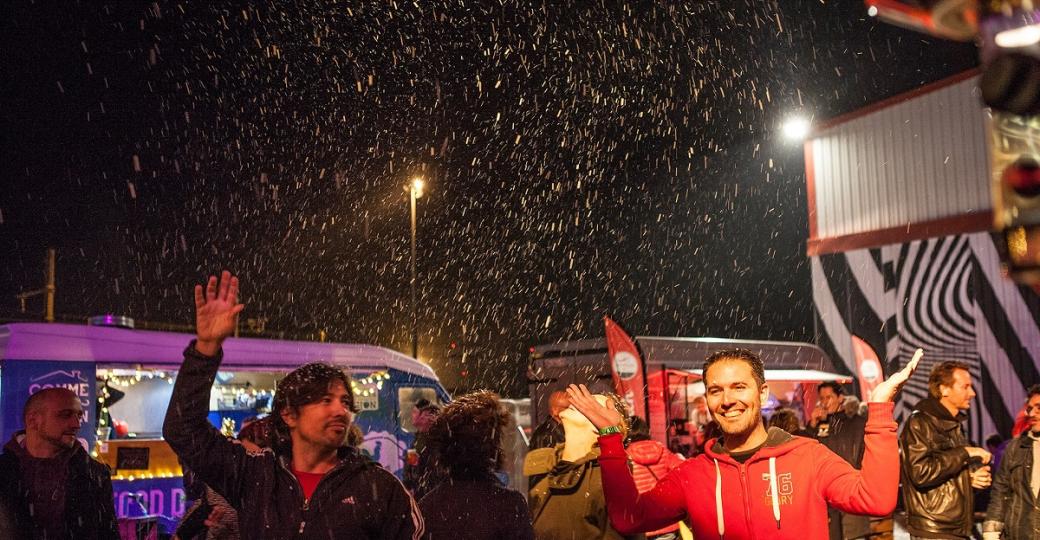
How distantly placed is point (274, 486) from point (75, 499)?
86.9 inches

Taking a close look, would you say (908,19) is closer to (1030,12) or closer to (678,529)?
(1030,12)

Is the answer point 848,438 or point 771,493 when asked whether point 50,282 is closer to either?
point 848,438

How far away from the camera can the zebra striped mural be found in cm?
1914

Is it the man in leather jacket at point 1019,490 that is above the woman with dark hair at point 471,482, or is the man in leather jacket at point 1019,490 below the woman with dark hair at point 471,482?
below

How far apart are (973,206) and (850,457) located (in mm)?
13944

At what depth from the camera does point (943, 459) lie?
6.41m

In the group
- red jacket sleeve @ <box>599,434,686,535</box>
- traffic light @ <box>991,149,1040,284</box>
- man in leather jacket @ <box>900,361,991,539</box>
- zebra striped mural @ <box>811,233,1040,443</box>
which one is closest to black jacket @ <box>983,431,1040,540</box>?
man in leather jacket @ <box>900,361,991,539</box>

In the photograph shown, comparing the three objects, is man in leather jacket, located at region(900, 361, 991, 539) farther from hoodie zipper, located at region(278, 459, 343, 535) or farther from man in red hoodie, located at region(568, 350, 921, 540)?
hoodie zipper, located at region(278, 459, 343, 535)

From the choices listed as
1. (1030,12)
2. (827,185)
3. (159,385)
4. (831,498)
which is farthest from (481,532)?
(827,185)

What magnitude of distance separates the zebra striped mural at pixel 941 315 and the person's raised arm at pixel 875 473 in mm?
18221

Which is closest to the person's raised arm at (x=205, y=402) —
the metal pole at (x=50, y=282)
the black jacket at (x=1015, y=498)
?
A: the black jacket at (x=1015, y=498)

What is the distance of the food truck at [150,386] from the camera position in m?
10.7

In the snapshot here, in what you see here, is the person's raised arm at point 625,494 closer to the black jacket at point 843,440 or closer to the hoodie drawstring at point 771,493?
the hoodie drawstring at point 771,493

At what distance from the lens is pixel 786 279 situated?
48.2 m
